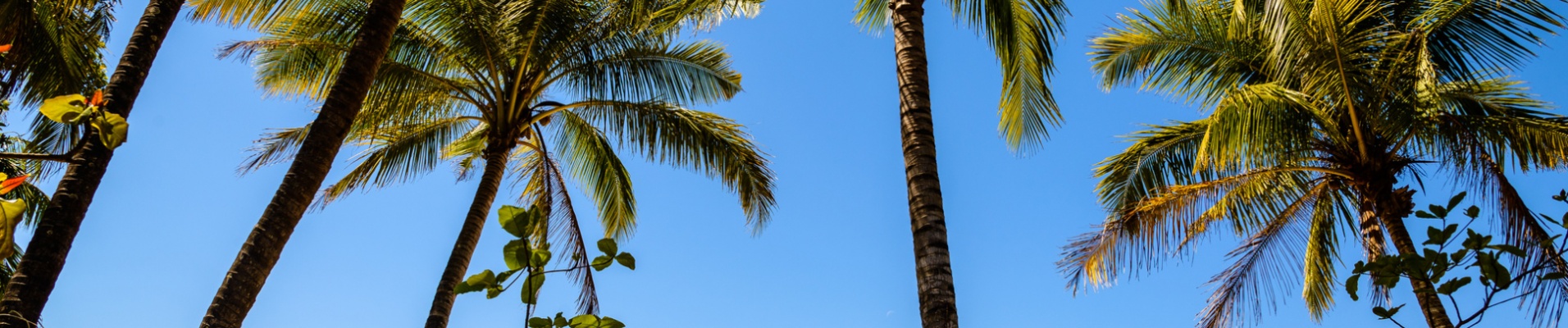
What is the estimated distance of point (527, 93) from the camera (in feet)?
34.0

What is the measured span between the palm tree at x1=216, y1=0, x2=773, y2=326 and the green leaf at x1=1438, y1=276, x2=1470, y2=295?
600 cm

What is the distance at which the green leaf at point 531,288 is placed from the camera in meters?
1.56

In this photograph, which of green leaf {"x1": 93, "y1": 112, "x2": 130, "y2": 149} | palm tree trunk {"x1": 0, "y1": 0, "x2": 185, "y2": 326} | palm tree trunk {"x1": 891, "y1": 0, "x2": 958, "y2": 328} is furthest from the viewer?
palm tree trunk {"x1": 891, "y1": 0, "x2": 958, "y2": 328}

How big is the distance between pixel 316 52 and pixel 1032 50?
262 inches

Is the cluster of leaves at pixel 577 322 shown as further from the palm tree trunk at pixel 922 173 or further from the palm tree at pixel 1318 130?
the palm tree at pixel 1318 130

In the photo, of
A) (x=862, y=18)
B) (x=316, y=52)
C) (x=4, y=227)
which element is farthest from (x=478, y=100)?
(x=4, y=227)

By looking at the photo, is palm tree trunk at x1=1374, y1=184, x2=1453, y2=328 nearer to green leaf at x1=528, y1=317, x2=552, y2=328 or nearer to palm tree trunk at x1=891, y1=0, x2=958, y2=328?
palm tree trunk at x1=891, y1=0, x2=958, y2=328

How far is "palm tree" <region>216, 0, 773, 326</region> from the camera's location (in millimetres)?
8953

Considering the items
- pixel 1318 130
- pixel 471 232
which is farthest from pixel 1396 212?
pixel 471 232

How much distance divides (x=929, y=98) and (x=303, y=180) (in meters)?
3.18

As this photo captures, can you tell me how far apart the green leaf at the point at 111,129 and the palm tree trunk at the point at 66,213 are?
2.38 meters

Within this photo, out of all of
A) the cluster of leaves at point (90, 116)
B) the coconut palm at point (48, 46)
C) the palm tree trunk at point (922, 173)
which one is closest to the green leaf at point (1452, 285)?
the cluster of leaves at point (90, 116)

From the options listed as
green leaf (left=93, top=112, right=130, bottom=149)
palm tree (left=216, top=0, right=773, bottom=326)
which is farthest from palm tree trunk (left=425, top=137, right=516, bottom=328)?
green leaf (left=93, top=112, right=130, bottom=149)

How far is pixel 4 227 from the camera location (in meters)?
1.53
